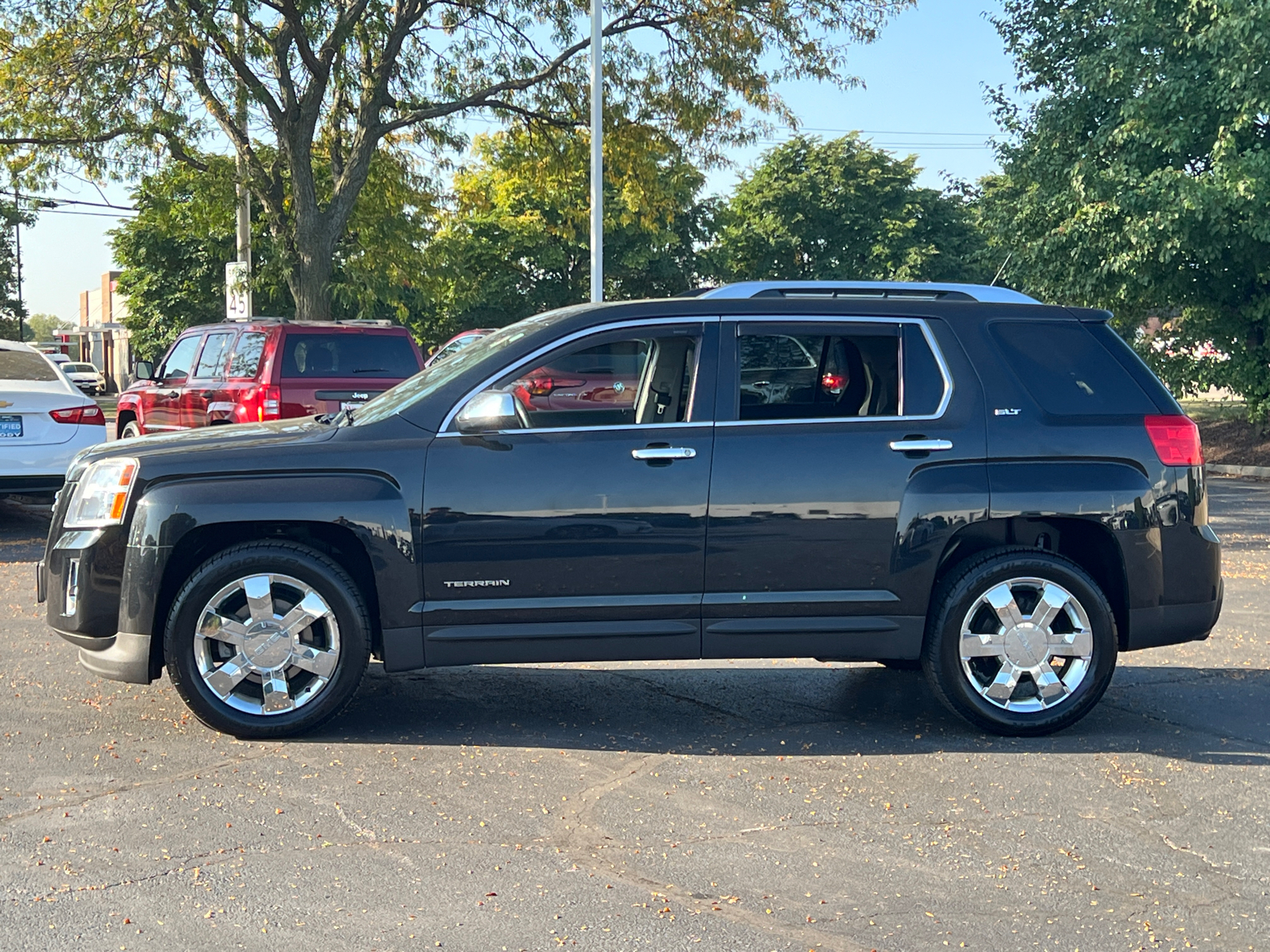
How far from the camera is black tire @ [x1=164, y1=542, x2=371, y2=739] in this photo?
5.51 m

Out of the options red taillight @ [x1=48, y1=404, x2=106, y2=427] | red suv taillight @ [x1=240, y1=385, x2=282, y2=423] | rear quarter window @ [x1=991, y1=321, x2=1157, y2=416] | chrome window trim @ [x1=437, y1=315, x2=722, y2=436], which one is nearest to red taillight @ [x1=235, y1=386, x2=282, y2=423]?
red suv taillight @ [x1=240, y1=385, x2=282, y2=423]

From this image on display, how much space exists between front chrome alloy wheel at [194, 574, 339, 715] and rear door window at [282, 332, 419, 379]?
26.0 feet

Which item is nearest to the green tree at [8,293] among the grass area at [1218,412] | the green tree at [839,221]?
the green tree at [839,221]

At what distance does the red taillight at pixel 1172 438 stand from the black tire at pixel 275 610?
3.45 metres

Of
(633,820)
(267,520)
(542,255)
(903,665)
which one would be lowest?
(633,820)

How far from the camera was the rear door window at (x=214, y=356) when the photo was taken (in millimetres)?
14352

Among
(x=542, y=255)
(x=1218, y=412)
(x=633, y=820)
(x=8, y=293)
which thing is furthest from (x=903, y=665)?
(x=8, y=293)

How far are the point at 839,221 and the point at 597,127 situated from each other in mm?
40956

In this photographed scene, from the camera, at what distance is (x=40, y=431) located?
1205 centimetres

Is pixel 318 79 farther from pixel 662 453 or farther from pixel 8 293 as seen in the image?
pixel 8 293

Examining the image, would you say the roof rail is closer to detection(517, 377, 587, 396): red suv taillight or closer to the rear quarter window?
the rear quarter window

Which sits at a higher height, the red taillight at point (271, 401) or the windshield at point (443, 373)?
the windshield at point (443, 373)

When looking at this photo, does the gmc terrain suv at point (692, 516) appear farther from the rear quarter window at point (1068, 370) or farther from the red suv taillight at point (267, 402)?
the red suv taillight at point (267, 402)

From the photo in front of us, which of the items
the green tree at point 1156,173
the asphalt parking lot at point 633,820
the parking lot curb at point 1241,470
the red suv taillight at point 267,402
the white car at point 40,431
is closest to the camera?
the asphalt parking lot at point 633,820
